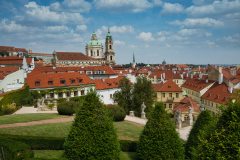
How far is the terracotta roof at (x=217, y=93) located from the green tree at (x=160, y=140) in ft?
115

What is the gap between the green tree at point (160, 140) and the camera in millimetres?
11141

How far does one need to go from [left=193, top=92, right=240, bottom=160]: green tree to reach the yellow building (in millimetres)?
42781

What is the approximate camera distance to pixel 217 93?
4569 cm

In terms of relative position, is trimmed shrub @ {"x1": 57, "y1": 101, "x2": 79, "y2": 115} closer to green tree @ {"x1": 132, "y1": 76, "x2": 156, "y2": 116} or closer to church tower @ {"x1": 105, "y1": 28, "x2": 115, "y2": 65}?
green tree @ {"x1": 132, "y1": 76, "x2": 156, "y2": 116}

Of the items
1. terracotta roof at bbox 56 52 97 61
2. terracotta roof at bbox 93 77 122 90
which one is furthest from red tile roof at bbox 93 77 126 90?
terracotta roof at bbox 56 52 97 61

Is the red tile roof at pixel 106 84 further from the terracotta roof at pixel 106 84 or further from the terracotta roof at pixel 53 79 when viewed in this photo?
the terracotta roof at pixel 53 79

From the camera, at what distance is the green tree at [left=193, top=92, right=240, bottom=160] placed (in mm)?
7629

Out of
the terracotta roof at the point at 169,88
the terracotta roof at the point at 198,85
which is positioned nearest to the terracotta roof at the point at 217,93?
the terracotta roof at the point at 198,85

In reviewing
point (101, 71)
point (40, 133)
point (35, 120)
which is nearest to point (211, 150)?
point (40, 133)

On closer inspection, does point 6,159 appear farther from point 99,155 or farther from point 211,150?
point 211,150

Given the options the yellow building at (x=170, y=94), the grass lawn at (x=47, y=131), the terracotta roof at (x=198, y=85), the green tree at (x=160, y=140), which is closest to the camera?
the green tree at (x=160, y=140)

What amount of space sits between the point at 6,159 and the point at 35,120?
457 inches

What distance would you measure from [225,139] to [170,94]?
44.2 metres

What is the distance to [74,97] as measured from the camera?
43656 millimetres
